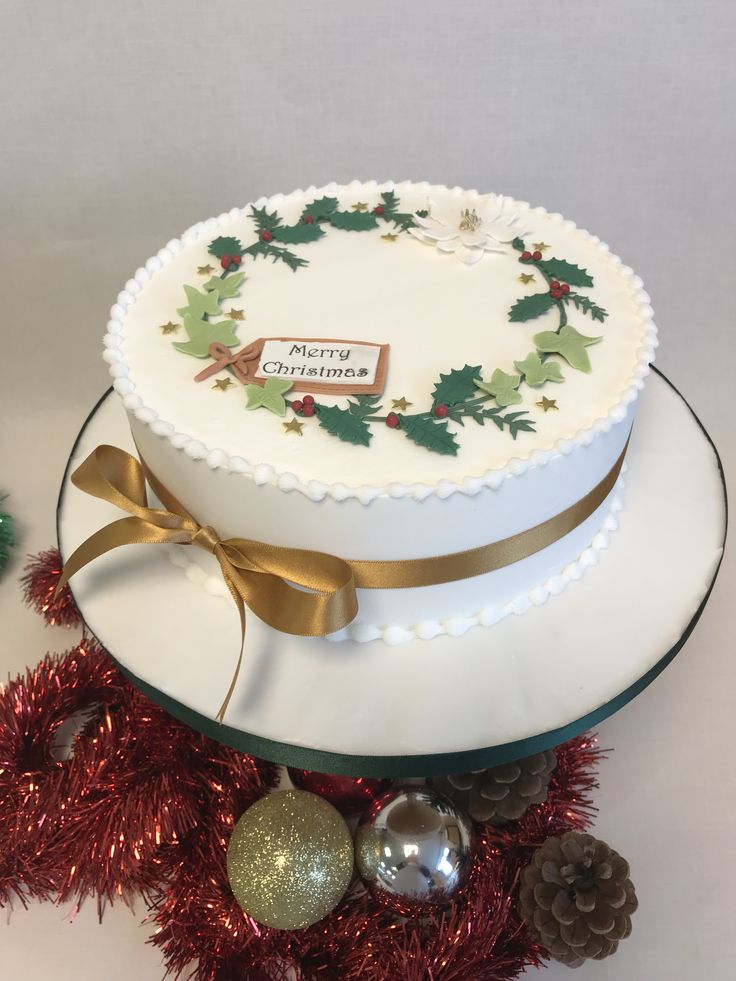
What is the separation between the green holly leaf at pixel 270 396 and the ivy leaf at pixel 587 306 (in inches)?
24.2

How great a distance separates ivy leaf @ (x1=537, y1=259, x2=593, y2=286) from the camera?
6.14ft

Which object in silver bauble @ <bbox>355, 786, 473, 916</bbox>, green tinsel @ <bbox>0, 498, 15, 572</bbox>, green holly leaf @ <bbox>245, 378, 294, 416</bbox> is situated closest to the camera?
green holly leaf @ <bbox>245, 378, 294, 416</bbox>

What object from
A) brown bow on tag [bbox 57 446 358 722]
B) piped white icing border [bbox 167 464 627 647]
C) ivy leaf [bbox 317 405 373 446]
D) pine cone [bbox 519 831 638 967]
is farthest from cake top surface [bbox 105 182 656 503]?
pine cone [bbox 519 831 638 967]

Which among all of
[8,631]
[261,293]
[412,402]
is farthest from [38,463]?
[412,402]

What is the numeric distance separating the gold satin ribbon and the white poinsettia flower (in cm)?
63

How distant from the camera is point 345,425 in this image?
4.99ft

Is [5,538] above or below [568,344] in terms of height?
below

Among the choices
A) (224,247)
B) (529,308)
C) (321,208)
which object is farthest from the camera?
(321,208)

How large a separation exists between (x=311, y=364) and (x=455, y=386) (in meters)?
0.27

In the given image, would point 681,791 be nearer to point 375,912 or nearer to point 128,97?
point 375,912

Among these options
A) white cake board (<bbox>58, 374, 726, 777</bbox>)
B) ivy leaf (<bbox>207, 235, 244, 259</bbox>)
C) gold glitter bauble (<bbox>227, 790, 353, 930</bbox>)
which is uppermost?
ivy leaf (<bbox>207, 235, 244, 259</bbox>)

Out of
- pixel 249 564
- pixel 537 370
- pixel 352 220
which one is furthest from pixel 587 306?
pixel 249 564

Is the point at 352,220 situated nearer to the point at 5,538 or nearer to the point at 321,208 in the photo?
the point at 321,208

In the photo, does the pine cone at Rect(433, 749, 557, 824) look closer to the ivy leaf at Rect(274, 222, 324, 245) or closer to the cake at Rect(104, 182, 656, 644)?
the cake at Rect(104, 182, 656, 644)
